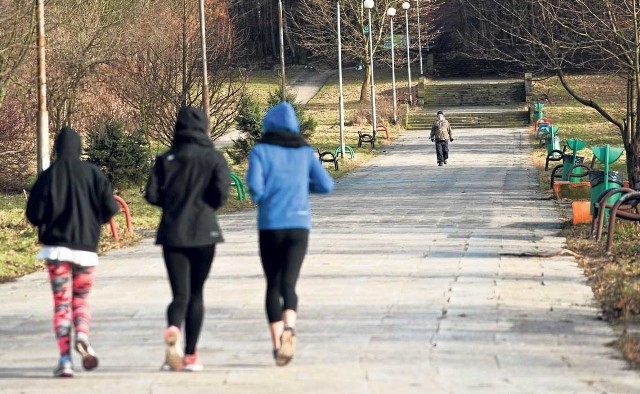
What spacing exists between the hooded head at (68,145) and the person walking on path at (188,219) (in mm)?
623

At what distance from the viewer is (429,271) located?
13258 mm

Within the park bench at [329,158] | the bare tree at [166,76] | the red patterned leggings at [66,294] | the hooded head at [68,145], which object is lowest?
the park bench at [329,158]

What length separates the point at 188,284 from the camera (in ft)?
26.4

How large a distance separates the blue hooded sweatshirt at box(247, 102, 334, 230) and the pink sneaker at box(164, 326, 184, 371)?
867 millimetres

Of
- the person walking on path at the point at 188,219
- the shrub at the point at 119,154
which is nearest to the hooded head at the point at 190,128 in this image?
the person walking on path at the point at 188,219

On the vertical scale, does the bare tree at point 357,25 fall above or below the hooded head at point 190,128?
above

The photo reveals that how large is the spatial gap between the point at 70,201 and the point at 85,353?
984 millimetres

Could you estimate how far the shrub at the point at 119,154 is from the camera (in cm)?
3020

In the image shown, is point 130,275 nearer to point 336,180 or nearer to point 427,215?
point 427,215

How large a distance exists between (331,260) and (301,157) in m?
6.19

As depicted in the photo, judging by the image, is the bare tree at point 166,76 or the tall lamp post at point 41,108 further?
the bare tree at point 166,76

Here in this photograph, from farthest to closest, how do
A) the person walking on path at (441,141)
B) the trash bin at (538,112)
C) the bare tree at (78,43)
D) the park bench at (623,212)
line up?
the trash bin at (538,112), the person walking on path at (441,141), the bare tree at (78,43), the park bench at (623,212)

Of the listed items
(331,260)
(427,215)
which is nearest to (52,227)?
(331,260)

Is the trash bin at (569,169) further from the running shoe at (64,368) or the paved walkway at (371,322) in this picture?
the running shoe at (64,368)
